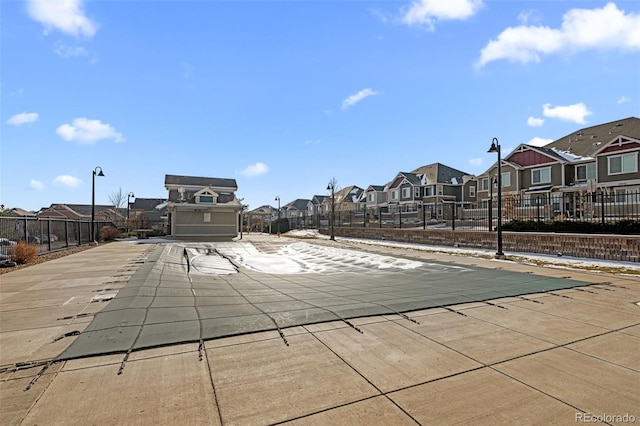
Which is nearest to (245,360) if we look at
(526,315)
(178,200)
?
(526,315)

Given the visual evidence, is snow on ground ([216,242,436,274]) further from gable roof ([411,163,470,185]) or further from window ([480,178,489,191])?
gable roof ([411,163,470,185])

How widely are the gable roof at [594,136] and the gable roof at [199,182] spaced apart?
32.6 m

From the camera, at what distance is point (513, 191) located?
101 feet

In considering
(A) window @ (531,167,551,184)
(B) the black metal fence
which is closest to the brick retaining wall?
(A) window @ (531,167,551,184)

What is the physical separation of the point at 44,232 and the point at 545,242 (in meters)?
21.0

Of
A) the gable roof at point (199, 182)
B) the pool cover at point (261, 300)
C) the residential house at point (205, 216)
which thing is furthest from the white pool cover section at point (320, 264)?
the gable roof at point (199, 182)

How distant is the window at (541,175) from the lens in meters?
28.4

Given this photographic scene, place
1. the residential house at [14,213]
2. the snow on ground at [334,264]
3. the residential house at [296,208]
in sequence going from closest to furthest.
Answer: the snow on ground at [334,264], the residential house at [14,213], the residential house at [296,208]

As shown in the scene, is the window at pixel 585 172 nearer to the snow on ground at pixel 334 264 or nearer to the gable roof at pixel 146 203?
the snow on ground at pixel 334 264

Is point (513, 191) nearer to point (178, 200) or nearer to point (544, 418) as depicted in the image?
point (178, 200)

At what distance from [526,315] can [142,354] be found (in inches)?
204

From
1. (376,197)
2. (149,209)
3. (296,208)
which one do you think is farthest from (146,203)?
(376,197)

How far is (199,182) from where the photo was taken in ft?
116

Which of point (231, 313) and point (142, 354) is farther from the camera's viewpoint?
point (231, 313)
